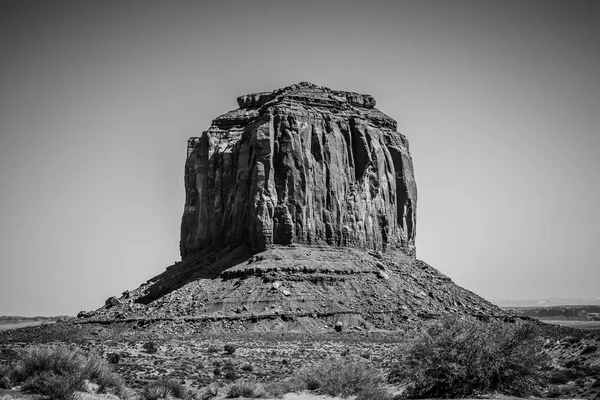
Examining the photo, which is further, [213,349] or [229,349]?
[213,349]

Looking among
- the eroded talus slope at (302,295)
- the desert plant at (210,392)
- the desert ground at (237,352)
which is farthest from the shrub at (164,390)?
the eroded talus slope at (302,295)

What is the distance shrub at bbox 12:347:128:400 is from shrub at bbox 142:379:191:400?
1.16 metres

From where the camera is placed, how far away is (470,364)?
3922 cm

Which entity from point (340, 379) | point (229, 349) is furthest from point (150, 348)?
point (340, 379)

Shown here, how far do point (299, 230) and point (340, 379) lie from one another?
1877 inches

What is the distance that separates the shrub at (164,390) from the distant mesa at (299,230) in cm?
3281

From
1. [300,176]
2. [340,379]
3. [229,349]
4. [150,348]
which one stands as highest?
[300,176]

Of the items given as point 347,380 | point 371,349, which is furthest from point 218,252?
point 347,380

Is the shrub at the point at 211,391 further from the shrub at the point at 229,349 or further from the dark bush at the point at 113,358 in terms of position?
the shrub at the point at 229,349

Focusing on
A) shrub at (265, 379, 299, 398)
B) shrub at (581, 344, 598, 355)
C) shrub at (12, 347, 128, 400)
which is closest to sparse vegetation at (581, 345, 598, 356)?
shrub at (581, 344, 598, 355)

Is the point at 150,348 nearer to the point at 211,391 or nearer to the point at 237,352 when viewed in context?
the point at 237,352

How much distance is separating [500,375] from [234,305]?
136 feet

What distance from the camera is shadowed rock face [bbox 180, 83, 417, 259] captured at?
295ft

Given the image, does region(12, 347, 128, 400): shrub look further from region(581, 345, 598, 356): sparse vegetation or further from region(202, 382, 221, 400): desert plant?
region(581, 345, 598, 356): sparse vegetation
